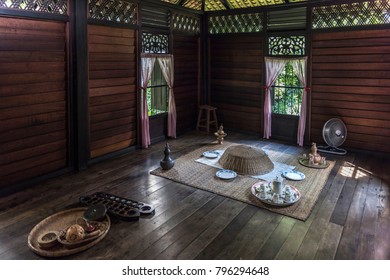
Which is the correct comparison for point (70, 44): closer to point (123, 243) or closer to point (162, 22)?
point (162, 22)

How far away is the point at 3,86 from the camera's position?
3516 mm

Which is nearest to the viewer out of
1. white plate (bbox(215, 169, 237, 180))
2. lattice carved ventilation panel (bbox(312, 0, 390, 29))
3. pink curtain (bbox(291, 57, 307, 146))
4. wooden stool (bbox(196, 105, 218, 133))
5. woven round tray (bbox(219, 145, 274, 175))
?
white plate (bbox(215, 169, 237, 180))

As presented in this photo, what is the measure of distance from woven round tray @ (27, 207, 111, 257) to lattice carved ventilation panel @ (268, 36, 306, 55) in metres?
4.47

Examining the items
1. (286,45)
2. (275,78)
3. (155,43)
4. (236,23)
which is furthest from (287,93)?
Answer: (155,43)

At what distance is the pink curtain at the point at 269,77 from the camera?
235 inches

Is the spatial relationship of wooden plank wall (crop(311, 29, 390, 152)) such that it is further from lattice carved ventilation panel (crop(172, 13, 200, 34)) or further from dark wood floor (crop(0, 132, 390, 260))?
lattice carved ventilation panel (crop(172, 13, 200, 34))

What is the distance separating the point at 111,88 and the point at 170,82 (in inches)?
56.8

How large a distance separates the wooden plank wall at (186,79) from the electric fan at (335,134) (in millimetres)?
2775

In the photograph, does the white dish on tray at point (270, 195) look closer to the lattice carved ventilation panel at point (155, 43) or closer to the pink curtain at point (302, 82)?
the pink curtain at point (302, 82)

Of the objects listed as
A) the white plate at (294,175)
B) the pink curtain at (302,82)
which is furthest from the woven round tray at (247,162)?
the pink curtain at (302,82)

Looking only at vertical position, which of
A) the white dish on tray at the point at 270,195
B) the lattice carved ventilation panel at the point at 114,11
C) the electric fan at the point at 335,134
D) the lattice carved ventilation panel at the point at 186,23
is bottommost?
the white dish on tray at the point at 270,195

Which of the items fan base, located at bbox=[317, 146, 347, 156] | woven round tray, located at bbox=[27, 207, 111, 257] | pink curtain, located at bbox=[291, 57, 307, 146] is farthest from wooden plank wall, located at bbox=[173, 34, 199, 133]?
woven round tray, located at bbox=[27, 207, 111, 257]

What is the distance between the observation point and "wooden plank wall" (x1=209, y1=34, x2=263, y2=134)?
20.8ft

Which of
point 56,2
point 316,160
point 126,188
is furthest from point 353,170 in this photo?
point 56,2
